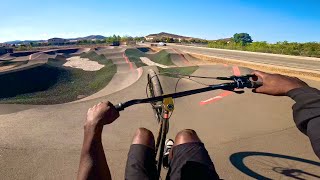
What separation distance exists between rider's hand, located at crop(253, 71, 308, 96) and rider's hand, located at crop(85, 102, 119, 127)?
4.77ft

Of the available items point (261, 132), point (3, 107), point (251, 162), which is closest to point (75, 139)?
point (251, 162)

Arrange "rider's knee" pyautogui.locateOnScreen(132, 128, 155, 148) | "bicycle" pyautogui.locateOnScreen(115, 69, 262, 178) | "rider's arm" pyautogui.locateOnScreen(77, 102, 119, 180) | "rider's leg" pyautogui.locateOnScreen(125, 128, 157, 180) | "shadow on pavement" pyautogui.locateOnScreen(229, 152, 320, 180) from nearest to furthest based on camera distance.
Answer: "rider's arm" pyautogui.locateOnScreen(77, 102, 119, 180)
"bicycle" pyautogui.locateOnScreen(115, 69, 262, 178)
"rider's leg" pyautogui.locateOnScreen(125, 128, 157, 180)
"rider's knee" pyautogui.locateOnScreen(132, 128, 155, 148)
"shadow on pavement" pyautogui.locateOnScreen(229, 152, 320, 180)

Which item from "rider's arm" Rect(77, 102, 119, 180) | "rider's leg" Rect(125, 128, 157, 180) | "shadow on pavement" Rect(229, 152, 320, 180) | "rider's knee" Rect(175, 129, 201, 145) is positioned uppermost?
"rider's arm" Rect(77, 102, 119, 180)

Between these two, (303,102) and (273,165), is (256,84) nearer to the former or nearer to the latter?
(303,102)

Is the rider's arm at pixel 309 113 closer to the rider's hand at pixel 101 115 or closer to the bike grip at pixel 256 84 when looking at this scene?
the bike grip at pixel 256 84

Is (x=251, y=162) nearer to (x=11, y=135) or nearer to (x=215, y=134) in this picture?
(x=215, y=134)

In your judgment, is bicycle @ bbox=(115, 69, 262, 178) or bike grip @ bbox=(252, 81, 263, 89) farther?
bicycle @ bbox=(115, 69, 262, 178)

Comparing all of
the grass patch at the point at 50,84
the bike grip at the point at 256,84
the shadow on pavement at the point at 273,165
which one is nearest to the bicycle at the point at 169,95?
the bike grip at the point at 256,84

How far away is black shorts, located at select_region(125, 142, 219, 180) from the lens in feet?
9.29

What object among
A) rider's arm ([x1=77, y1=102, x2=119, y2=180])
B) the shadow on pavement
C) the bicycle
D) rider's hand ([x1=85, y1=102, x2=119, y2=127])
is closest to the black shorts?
the bicycle

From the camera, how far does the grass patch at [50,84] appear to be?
24062 millimetres

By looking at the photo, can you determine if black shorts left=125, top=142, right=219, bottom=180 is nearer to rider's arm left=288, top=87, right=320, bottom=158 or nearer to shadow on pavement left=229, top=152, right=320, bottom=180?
rider's arm left=288, top=87, right=320, bottom=158

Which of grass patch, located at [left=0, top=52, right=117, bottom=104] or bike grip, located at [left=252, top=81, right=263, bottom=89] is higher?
bike grip, located at [left=252, top=81, right=263, bottom=89]

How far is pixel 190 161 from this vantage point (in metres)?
2.95
